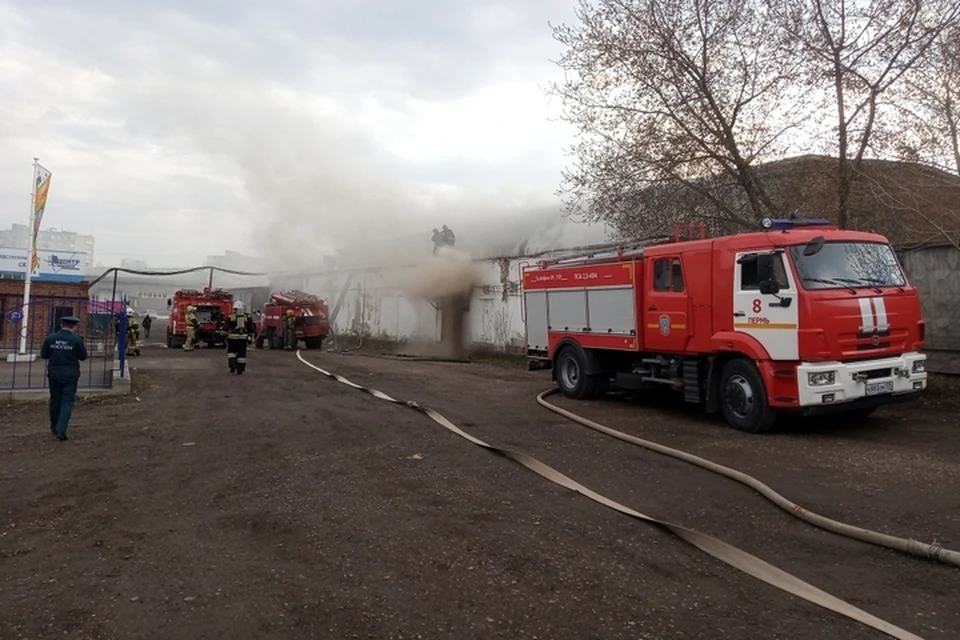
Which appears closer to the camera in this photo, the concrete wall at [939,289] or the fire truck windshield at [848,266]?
the fire truck windshield at [848,266]

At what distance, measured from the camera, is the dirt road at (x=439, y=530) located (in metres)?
3.41

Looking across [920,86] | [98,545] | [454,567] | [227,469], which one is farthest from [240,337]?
[920,86]

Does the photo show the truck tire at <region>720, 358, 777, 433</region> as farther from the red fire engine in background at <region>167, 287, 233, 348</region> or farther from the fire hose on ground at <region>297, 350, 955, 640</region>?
the red fire engine in background at <region>167, 287, 233, 348</region>

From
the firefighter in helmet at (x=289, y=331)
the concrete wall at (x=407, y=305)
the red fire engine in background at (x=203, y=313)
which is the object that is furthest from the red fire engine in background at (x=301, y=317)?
the concrete wall at (x=407, y=305)

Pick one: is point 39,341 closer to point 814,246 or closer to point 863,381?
point 814,246

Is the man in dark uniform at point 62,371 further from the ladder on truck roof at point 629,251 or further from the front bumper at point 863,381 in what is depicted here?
the front bumper at point 863,381

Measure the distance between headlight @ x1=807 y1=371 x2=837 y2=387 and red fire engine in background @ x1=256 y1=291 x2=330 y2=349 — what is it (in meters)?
21.5

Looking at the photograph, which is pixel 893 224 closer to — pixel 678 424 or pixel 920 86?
pixel 920 86

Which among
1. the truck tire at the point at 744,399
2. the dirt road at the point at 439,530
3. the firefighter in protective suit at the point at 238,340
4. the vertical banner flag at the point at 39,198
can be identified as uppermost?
the vertical banner flag at the point at 39,198

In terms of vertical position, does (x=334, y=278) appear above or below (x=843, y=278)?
above

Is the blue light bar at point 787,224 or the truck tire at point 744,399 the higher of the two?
the blue light bar at point 787,224

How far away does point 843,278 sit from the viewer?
8.12 metres

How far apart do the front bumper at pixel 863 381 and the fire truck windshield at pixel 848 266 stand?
930 millimetres

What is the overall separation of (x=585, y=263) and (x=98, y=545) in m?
8.44
